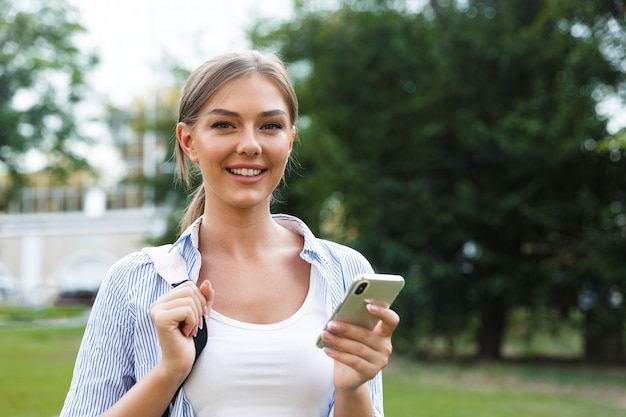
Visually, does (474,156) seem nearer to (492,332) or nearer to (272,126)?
(492,332)

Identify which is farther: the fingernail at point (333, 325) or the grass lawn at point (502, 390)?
the grass lawn at point (502, 390)

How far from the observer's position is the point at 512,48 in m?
14.9

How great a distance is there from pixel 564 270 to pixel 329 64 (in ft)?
19.7

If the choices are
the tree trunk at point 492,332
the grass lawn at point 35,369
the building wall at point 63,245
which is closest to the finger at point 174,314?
the grass lawn at point 35,369

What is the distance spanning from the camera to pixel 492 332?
54.6 feet

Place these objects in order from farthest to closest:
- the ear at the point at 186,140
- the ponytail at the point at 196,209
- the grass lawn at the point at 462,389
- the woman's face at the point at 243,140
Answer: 1. the grass lawn at the point at 462,389
2. the ponytail at the point at 196,209
3. the ear at the point at 186,140
4. the woman's face at the point at 243,140

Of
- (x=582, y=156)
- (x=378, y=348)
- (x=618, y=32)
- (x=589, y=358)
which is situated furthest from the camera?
(x=589, y=358)

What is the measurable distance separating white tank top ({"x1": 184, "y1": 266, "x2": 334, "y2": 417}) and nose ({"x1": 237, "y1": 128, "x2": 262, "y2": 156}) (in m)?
0.38

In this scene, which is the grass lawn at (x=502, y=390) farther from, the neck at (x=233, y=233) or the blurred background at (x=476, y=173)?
the neck at (x=233, y=233)

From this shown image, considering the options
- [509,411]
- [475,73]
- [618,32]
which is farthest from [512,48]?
[509,411]

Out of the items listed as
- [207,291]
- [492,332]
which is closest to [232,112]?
[207,291]

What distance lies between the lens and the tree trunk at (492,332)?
54.3 feet

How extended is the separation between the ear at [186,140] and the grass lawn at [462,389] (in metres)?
8.12

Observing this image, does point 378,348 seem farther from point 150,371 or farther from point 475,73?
point 475,73
